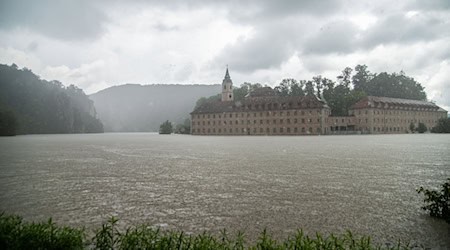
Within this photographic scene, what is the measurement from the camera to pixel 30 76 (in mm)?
180625

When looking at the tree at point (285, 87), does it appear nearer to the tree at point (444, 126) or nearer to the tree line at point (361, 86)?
the tree line at point (361, 86)

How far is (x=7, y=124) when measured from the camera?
3772 inches

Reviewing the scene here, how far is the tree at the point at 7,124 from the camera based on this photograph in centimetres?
9425

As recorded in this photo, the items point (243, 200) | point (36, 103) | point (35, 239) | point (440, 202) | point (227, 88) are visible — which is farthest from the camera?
point (36, 103)

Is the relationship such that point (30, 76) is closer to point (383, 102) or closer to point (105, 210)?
point (383, 102)

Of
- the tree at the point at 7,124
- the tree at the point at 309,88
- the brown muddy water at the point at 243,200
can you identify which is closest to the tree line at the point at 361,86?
the tree at the point at 309,88

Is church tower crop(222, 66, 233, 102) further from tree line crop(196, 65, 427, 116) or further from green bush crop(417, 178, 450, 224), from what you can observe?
green bush crop(417, 178, 450, 224)

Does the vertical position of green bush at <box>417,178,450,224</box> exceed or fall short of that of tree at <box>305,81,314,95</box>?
it falls short

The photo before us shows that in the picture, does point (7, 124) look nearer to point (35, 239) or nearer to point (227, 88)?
point (227, 88)

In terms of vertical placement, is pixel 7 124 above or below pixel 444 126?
above

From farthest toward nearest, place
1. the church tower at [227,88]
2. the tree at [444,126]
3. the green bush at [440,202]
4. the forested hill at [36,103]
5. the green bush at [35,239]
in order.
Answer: the forested hill at [36,103] < the church tower at [227,88] < the tree at [444,126] < the green bush at [440,202] < the green bush at [35,239]

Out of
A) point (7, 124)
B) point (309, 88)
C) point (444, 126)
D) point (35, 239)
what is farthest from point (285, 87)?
point (35, 239)

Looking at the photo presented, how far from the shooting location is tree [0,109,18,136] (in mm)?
94250

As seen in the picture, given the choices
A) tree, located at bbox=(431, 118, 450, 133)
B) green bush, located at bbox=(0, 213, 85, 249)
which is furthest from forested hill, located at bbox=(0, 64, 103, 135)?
green bush, located at bbox=(0, 213, 85, 249)
